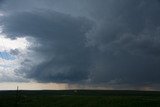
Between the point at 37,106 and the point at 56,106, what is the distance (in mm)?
5141

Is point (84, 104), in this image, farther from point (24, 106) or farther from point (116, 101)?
point (24, 106)

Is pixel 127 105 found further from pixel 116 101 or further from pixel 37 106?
pixel 37 106

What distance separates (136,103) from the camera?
8475cm

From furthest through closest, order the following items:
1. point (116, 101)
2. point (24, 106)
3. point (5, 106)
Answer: point (116, 101), point (24, 106), point (5, 106)

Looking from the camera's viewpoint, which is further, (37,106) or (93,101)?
(93,101)

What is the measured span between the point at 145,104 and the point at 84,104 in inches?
670

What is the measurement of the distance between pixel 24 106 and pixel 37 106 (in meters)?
3.47

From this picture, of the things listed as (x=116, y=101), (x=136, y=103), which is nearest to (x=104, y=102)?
(x=116, y=101)

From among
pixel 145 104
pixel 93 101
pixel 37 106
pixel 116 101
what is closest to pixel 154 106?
pixel 145 104

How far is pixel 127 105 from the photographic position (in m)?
82.8

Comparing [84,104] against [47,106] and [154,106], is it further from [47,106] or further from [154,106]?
[154,106]

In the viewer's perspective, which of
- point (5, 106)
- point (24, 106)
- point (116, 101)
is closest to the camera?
point (5, 106)

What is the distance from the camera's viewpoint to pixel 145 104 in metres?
84.0

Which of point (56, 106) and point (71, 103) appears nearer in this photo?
point (56, 106)
